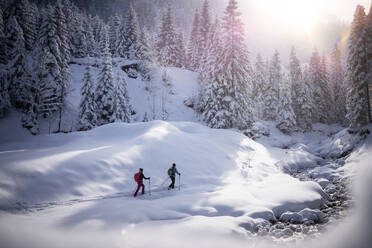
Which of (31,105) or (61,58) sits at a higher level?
(61,58)

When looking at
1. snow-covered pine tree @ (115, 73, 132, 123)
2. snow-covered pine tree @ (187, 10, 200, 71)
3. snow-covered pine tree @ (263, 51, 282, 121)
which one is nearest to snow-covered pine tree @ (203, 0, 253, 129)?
snow-covered pine tree @ (115, 73, 132, 123)

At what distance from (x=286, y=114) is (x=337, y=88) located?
19213mm

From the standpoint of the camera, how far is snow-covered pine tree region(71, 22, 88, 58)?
169 ft

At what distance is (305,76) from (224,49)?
2340cm

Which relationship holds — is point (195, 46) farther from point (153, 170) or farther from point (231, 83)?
point (153, 170)

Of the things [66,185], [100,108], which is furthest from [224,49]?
[66,185]

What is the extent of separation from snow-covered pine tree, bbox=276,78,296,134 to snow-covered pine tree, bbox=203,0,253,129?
45.5 feet

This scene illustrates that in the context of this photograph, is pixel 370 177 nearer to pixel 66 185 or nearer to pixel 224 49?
pixel 66 185

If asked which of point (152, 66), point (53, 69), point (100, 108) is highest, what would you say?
point (152, 66)

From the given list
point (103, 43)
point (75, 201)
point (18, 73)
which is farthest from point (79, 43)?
point (75, 201)

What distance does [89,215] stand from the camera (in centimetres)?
706

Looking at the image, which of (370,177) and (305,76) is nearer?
(370,177)

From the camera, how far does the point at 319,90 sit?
40438 millimetres

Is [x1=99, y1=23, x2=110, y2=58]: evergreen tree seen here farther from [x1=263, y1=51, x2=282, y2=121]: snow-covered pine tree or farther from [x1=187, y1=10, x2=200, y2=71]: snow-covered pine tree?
[x1=263, y1=51, x2=282, y2=121]: snow-covered pine tree
